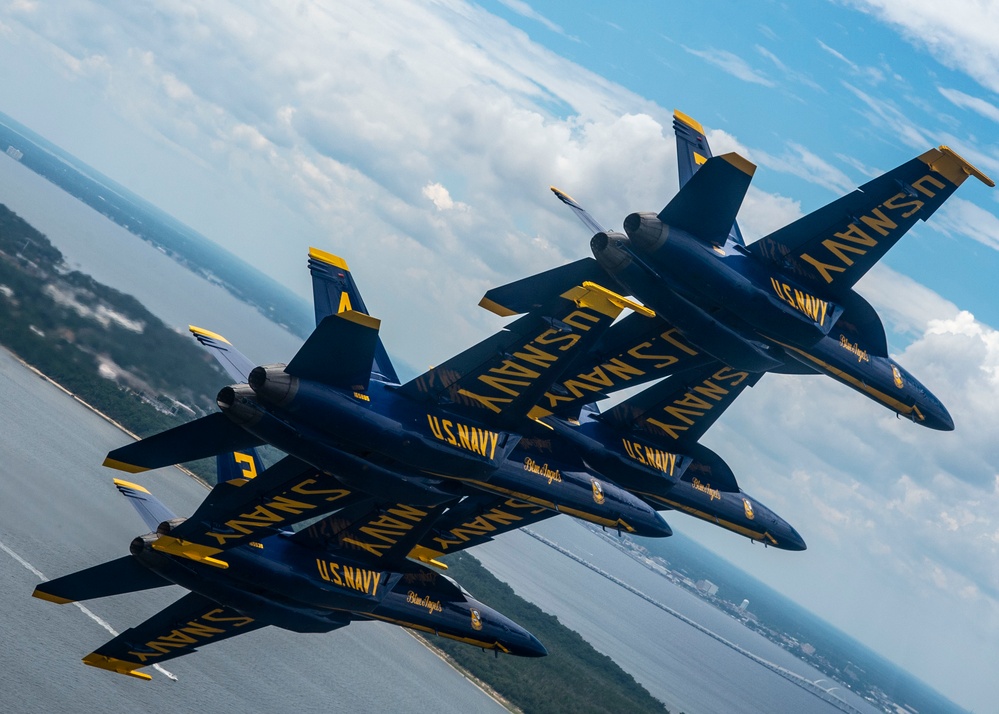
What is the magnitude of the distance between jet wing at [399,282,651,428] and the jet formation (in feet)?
0.17

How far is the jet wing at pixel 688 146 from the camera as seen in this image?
27.8 m

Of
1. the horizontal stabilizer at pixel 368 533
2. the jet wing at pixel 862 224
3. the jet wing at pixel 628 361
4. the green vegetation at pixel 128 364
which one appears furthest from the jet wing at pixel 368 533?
the green vegetation at pixel 128 364

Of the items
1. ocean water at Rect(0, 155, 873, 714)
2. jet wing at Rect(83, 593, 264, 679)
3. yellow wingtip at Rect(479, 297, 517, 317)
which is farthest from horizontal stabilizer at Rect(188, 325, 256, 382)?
ocean water at Rect(0, 155, 873, 714)

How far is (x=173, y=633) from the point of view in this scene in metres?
33.5

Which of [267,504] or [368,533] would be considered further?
[368,533]

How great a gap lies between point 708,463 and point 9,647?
37.8m

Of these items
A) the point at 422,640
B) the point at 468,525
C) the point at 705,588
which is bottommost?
the point at 422,640

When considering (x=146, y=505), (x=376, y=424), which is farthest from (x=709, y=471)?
(x=146, y=505)

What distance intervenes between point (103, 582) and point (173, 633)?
437 centimetres

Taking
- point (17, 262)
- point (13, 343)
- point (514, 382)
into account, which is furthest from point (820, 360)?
point (17, 262)

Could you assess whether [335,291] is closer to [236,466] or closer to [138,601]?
[236,466]

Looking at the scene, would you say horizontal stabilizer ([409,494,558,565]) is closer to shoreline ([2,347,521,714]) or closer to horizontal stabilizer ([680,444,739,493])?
horizontal stabilizer ([680,444,739,493])

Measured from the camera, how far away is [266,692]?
2060 inches

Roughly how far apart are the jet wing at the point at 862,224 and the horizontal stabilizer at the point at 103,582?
22.7m
